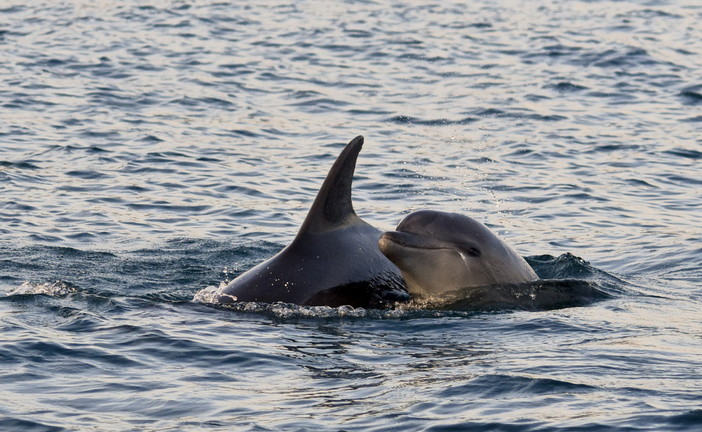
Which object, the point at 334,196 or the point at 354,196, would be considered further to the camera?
the point at 354,196

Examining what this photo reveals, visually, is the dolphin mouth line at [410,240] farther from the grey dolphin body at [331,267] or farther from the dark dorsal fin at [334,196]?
the dark dorsal fin at [334,196]

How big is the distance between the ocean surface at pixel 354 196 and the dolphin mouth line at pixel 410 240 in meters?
0.70

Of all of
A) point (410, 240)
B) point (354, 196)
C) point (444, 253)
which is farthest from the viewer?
point (354, 196)

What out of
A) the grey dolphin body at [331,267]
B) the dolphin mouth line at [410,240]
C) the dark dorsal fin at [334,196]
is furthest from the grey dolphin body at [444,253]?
the dark dorsal fin at [334,196]

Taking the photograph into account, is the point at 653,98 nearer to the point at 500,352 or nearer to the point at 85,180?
the point at 85,180

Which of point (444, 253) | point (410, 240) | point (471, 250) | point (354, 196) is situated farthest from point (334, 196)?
point (354, 196)

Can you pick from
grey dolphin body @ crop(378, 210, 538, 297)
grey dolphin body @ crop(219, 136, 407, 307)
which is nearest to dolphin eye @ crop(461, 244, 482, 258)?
grey dolphin body @ crop(378, 210, 538, 297)

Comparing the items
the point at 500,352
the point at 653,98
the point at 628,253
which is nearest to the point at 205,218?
the point at 628,253

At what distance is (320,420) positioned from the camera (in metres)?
9.34

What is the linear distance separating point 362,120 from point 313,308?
44.7 feet

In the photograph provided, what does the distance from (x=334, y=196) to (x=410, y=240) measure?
0.90m

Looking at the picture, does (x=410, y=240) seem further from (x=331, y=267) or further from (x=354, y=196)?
(x=354, y=196)

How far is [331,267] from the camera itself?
12.5 m

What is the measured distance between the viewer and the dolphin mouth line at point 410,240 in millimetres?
12164
